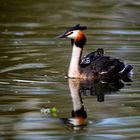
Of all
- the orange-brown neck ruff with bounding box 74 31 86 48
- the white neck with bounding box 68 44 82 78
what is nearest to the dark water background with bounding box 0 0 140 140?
the white neck with bounding box 68 44 82 78

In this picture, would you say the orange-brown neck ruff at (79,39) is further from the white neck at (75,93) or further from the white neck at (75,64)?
the white neck at (75,93)

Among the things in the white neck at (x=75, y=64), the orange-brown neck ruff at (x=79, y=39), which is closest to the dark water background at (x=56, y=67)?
the white neck at (x=75, y=64)

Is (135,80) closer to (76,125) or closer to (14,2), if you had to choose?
(76,125)

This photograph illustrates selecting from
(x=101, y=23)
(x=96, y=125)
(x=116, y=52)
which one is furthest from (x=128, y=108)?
(x=101, y=23)

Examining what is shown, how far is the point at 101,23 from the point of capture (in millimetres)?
18953

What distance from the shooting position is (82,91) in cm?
1273

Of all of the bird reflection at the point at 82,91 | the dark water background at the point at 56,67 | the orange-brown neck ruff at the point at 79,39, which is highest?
the orange-brown neck ruff at the point at 79,39

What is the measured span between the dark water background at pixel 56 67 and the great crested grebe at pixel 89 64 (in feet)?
0.95

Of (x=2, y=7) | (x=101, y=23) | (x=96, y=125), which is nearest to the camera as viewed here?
(x=96, y=125)

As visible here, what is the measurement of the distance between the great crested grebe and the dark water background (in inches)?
11.4

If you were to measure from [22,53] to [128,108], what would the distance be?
4.70 metres

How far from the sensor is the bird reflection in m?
10.7

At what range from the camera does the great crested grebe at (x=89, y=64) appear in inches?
541

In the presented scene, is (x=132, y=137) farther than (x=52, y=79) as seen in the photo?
No
